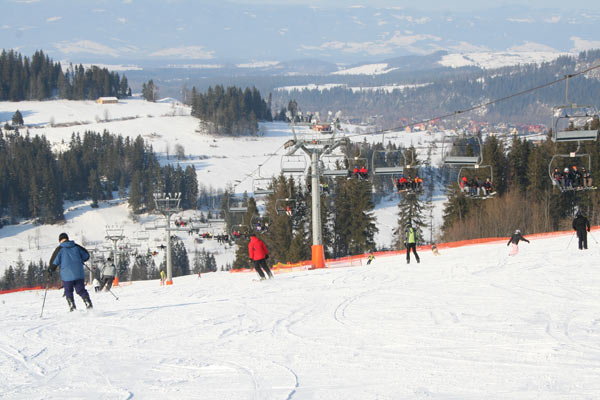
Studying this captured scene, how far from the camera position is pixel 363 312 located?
1223cm

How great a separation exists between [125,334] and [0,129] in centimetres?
18957

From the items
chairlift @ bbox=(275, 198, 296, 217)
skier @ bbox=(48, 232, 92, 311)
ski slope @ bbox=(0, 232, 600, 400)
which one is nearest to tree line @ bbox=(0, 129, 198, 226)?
chairlift @ bbox=(275, 198, 296, 217)

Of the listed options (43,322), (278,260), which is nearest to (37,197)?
(278,260)

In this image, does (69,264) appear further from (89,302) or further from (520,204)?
(520,204)

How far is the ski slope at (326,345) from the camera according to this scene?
7.21 m

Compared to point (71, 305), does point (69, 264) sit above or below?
above

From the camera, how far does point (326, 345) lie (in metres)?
9.35

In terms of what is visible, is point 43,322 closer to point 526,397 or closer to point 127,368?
point 127,368

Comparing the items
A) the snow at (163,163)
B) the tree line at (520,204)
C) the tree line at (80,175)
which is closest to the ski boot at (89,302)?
the tree line at (520,204)

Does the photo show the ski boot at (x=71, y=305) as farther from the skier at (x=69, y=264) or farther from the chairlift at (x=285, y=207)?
the chairlift at (x=285, y=207)

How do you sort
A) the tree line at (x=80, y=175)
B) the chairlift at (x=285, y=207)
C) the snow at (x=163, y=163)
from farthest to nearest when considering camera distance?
the tree line at (x=80, y=175), the snow at (x=163, y=163), the chairlift at (x=285, y=207)

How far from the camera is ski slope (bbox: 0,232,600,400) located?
7207 mm

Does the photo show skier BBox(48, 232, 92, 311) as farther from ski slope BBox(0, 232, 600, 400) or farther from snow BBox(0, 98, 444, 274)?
snow BBox(0, 98, 444, 274)

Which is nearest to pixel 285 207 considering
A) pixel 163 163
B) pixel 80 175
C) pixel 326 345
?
pixel 326 345
